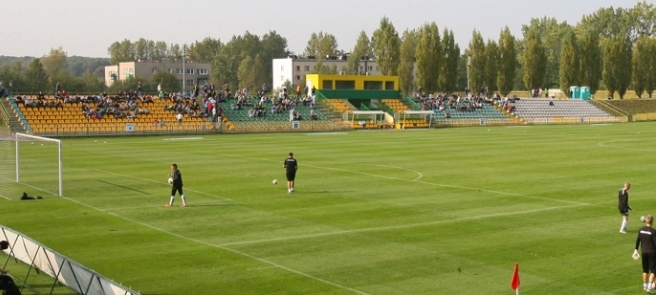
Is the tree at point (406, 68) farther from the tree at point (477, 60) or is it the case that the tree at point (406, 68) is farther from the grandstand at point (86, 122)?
the grandstand at point (86, 122)

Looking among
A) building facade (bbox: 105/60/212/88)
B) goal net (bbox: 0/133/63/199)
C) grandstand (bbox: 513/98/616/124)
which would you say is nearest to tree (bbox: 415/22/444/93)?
grandstand (bbox: 513/98/616/124)

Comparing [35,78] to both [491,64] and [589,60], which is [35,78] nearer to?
[491,64]

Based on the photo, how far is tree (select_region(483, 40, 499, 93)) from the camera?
12150 centimetres

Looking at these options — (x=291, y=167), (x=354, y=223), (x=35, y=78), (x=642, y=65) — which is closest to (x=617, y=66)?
(x=642, y=65)

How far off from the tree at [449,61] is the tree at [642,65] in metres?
27.8

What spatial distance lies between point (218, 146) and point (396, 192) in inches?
1073

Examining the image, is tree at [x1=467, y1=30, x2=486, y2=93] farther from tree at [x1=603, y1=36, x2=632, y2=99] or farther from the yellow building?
the yellow building

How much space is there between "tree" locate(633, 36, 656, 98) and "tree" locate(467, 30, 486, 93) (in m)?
23.4

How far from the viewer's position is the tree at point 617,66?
120 metres

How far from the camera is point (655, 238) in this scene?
17172mm

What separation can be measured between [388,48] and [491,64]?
1620 cm

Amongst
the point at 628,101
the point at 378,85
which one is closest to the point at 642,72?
the point at 628,101

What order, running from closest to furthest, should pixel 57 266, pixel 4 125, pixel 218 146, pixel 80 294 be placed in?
Answer: pixel 80 294 → pixel 57 266 → pixel 218 146 → pixel 4 125

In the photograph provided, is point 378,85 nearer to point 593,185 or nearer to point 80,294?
point 593,185
